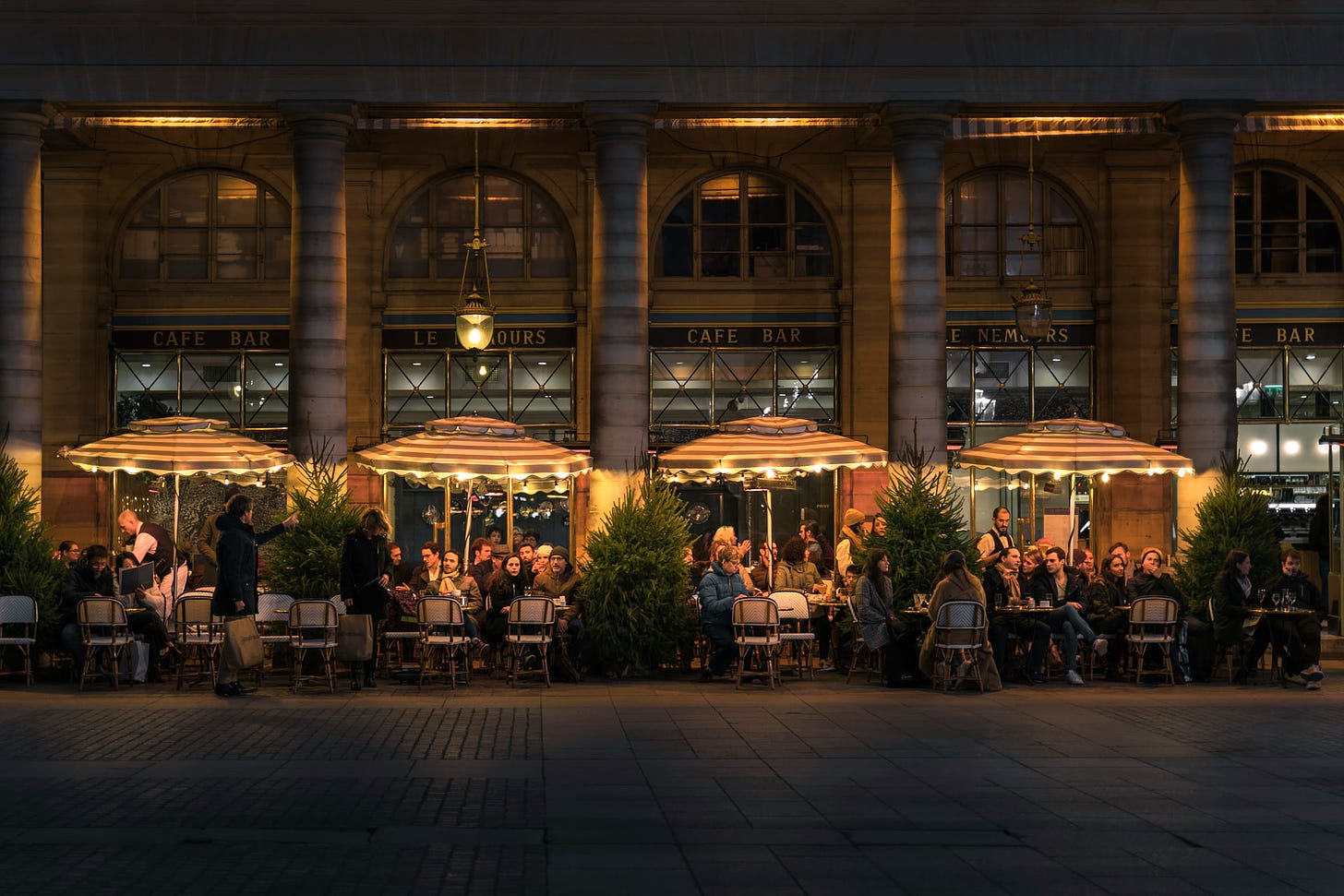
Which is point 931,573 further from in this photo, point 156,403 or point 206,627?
point 156,403

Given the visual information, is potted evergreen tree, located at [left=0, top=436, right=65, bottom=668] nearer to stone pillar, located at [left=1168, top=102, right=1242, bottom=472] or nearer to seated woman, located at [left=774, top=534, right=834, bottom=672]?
seated woman, located at [left=774, top=534, right=834, bottom=672]

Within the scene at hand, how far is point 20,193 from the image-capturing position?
2288cm

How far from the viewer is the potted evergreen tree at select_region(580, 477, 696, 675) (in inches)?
735

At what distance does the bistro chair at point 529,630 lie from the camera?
17.9 m

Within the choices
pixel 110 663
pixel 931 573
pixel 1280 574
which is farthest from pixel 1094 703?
pixel 110 663

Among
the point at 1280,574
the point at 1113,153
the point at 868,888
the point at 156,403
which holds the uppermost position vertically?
the point at 1113,153

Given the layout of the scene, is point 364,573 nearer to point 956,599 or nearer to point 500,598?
point 500,598

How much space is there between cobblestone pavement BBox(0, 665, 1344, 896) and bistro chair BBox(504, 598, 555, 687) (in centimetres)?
137

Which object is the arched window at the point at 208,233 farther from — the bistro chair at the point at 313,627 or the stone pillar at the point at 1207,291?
the stone pillar at the point at 1207,291

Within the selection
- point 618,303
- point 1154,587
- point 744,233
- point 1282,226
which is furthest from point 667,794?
point 1282,226

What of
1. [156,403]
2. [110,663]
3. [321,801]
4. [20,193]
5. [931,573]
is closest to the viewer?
[321,801]

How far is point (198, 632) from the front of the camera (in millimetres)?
18359

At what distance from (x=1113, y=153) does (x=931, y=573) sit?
38.4ft

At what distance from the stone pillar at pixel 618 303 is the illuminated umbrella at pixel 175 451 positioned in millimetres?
4790
